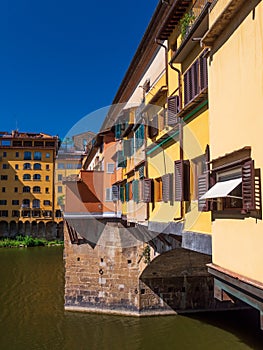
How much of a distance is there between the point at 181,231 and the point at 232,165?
4.02m

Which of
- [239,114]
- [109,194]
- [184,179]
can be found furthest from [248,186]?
[109,194]

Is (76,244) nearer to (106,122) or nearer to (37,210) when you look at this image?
(106,122)

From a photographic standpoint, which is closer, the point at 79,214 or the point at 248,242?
the point at 248,242

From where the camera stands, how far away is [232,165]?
6.21m

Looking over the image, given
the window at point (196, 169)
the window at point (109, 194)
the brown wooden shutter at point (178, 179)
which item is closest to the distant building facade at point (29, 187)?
the window at point (109, 194)

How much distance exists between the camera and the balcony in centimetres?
766

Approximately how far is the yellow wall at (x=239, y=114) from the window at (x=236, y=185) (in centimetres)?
13

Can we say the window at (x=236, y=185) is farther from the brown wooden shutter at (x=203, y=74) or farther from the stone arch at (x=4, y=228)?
the stone arch at (x=4, y=228)

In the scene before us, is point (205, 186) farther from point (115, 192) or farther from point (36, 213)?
point (36, 213)

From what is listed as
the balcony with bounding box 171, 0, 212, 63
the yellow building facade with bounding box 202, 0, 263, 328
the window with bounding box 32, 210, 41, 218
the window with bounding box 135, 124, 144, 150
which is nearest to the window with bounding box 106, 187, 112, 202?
the window with bounding box 135, 124, 144, 150

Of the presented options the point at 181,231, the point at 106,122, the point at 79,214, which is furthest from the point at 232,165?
the point at 106,122

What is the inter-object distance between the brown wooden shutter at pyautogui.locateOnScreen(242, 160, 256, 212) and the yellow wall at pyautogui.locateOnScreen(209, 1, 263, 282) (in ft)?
0.40

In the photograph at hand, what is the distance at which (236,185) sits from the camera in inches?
232

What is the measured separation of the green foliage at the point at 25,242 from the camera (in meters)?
55.9
